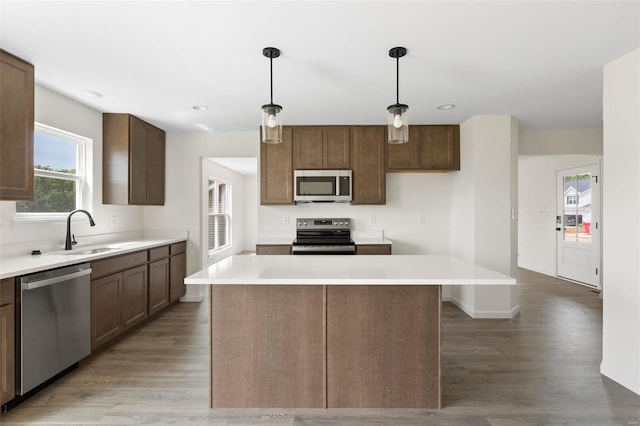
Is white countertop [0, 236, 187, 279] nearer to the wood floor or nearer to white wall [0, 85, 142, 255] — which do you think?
white wall [0, 85, 142, 255]

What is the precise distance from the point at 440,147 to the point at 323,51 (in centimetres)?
235

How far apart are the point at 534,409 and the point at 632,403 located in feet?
2.20

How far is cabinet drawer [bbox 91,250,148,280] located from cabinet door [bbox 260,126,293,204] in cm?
153

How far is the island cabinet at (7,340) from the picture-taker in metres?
1.87

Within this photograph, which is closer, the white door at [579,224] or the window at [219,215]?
the white door at [579,224]

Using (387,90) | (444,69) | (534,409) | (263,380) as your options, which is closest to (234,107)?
(387,90)

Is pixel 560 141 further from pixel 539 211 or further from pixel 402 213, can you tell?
pixel 539 211

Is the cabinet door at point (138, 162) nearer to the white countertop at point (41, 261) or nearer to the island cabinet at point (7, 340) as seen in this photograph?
the white countertop at point (41, 261)

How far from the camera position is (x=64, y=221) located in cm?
297

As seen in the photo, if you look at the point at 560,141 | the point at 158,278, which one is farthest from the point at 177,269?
the point at 560,141

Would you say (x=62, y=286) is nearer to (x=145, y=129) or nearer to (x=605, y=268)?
(x=145, y=129)

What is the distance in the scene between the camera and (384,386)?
6.37ft

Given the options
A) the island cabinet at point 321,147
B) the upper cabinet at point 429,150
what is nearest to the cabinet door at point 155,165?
the island cabinet at point 321,147

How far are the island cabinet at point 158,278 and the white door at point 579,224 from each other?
616 cm
